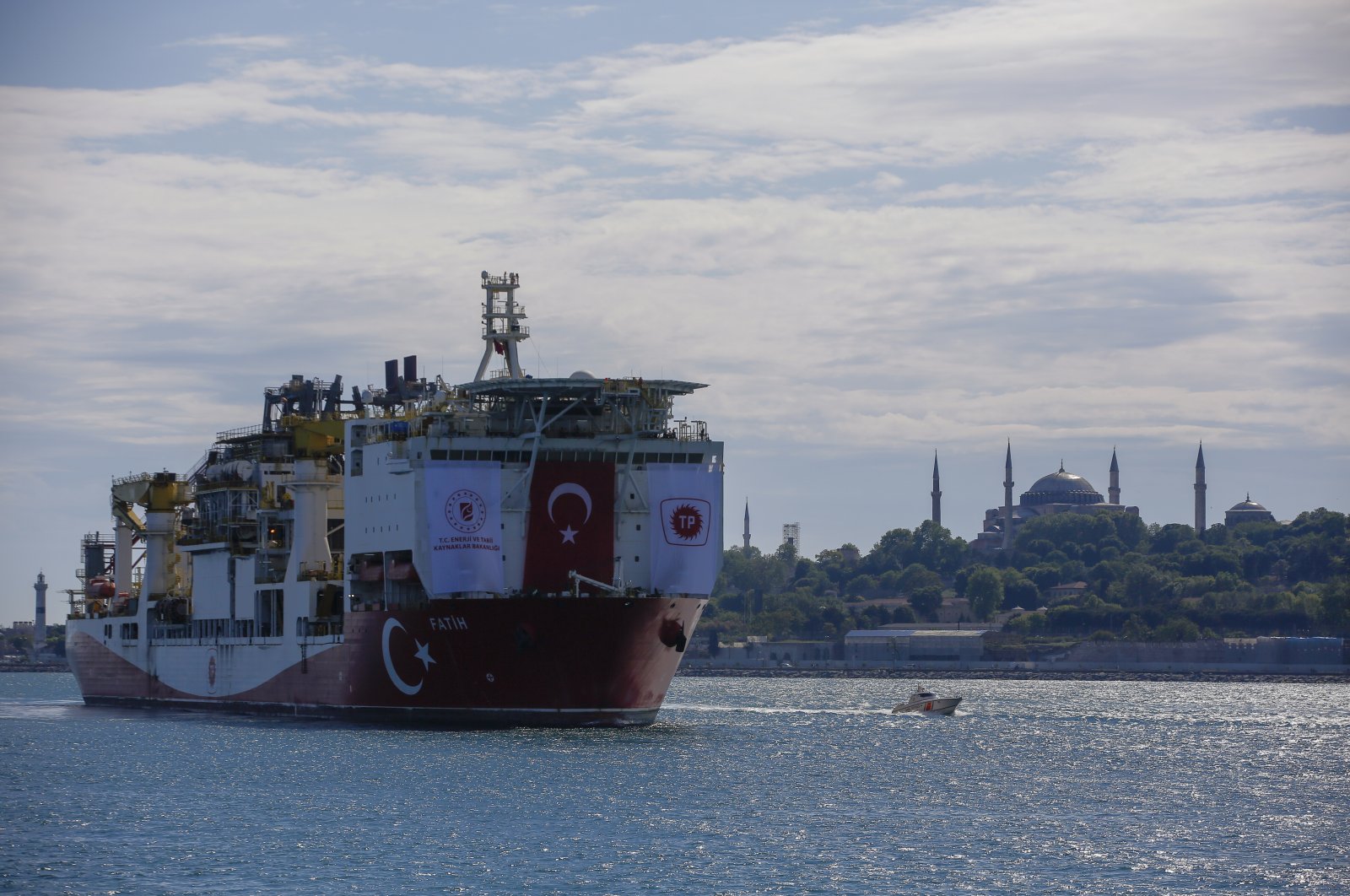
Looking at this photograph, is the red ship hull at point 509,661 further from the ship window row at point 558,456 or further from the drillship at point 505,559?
the ship window row at point 558,456

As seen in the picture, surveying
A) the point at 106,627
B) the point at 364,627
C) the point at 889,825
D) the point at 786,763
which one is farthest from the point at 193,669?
the point at 889,825

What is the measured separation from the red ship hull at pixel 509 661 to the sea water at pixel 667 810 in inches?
44.8

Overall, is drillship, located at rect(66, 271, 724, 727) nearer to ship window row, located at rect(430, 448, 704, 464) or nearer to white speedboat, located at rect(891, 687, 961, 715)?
ship window row, located at rect(430, 448, 704, 464)

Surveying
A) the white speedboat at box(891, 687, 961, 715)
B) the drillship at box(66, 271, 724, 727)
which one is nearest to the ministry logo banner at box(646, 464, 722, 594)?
the drillship at box(66, 271, 724, 727)

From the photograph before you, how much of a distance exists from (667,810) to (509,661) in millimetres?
18344

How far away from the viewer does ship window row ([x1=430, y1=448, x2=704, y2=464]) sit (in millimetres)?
70938

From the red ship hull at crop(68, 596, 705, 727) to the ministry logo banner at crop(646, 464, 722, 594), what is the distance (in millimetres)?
1077

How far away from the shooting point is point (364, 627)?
7469cm

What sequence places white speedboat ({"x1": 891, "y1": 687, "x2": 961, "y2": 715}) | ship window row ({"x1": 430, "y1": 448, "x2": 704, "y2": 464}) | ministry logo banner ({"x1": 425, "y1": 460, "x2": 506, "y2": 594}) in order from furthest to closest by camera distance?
white speedboat ({"x1": 891, "y1": 687, "x2": 961, "y2": 715}), ship window row ({"x1": 430, "y1": 448, "x2": 704, "y2": 464}), ministry logo banner ({"x1": 425, "y1": 460, "x2": 506, "y2": 594})

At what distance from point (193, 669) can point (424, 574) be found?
26512 millimetres

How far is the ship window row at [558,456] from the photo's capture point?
2793 inches

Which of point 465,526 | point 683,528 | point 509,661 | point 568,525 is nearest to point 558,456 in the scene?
point 568,525

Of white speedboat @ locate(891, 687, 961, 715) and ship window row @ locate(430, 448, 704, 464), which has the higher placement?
ship window row @ locate(430, 448, 704, 464)

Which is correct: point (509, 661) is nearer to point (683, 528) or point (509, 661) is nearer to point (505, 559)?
point (505, 559)
